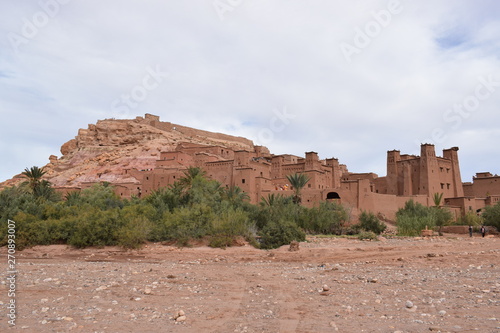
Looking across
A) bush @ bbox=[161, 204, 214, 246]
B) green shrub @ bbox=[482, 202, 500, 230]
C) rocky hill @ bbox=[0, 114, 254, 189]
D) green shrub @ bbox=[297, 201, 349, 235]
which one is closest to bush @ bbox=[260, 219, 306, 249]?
bush @ bbox=[161, 204, 214, 246]

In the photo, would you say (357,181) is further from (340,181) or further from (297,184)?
(340,181)

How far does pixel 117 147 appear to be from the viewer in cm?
5594

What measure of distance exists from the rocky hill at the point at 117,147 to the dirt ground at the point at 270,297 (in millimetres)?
32541

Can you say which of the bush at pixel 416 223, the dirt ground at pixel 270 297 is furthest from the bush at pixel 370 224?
the dirt ground at pixel 270 297

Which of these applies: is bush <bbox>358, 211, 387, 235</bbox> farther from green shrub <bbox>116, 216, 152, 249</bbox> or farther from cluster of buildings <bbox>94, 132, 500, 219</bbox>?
green shrub <bbox>116, 216, 152, 249</bbox>

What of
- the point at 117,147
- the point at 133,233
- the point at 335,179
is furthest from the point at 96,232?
the point at 117,147

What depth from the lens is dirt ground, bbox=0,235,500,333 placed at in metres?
5.91

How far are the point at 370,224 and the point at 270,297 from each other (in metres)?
22.1

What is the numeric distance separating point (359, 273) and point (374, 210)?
22.3m

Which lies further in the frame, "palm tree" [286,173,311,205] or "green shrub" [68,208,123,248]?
"palm tree" [286,173,311,205]

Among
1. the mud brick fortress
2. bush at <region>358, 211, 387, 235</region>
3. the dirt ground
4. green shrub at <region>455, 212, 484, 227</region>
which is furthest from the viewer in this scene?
the mud brick fortress

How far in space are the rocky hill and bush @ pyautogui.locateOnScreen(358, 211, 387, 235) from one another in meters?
23.2

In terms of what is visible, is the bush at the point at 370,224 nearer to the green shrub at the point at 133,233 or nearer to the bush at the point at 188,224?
the bush at the point at 188,224

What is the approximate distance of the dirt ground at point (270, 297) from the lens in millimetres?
5906
